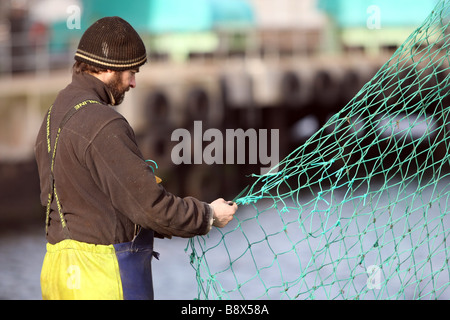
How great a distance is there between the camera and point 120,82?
3.34 metres

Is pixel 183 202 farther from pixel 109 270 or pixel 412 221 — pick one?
pixel 412 221

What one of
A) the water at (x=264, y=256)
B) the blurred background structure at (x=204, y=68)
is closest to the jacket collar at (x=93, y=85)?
the water at (x=264, y=256)

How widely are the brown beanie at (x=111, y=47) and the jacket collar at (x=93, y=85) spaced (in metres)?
0.08

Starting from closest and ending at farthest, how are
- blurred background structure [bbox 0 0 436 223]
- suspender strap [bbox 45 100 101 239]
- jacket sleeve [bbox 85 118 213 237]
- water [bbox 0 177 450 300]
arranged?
jacket sleeve [bbox 85 118 213 237] < suspender strap [bbox 45 100 101 239] < water [bbox 0 177 450 300] < blurred background structure [bbox 0 0 436 223]

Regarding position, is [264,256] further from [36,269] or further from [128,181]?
[128,181]

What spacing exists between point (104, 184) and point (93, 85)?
1.45ft

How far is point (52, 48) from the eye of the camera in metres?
18.6

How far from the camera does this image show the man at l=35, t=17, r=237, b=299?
10.2 feet

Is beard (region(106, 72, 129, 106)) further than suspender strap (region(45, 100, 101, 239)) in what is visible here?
Yes

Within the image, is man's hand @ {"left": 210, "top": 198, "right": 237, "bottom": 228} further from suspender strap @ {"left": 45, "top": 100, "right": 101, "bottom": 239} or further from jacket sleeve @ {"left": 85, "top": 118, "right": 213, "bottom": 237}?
suspender strap @ {"left": 45, "top": 100, "right": 101, "bottom": 239}

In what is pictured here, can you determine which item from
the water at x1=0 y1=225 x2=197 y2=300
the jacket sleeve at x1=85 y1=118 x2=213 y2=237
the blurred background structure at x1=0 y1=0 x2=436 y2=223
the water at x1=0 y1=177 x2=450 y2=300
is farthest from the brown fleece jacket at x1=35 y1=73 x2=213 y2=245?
the blurred background structure at x1=0 y1=0 x2=436 y2=223

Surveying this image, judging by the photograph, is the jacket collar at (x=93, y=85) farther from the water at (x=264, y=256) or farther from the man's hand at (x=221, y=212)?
the water at (x=264, y=256)

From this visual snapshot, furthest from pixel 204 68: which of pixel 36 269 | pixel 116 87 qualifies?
pixel 116 87
